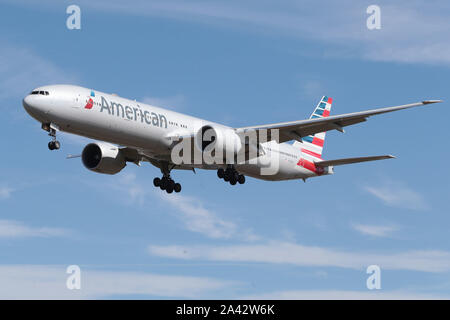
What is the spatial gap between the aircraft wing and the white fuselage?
2796 millimetres

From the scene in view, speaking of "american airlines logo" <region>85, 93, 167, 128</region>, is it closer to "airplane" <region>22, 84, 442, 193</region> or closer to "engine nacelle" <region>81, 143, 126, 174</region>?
"airplane" <region>22, 84, 442, 193</region>

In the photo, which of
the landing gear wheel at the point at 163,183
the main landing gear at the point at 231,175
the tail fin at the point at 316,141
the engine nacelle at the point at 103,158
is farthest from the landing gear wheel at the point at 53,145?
the tail fin at the point at 316,141

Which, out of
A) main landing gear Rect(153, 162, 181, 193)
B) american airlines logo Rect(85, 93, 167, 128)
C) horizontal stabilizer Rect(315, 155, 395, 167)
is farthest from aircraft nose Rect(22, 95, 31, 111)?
horizontal stabilizer Rect(315, 155, 395, 167)

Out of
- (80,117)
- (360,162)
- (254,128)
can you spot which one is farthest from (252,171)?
(80,117)

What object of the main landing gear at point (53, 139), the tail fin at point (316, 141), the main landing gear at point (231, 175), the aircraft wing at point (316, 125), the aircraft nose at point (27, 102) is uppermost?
the tail fin at point (316, 141)

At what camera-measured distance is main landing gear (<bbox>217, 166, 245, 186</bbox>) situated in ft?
141

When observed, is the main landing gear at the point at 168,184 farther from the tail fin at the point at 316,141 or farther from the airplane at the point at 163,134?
the tail fin at the point at 316,141

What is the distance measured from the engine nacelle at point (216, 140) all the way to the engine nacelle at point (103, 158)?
6.30 metres

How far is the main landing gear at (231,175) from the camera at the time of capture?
4306cm

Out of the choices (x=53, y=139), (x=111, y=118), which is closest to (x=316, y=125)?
(x=111, y=118)

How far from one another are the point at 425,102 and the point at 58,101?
17.6 metres

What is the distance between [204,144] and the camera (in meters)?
41.2

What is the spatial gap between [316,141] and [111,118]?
17.6m

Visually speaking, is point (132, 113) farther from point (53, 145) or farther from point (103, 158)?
point (103, 158)
